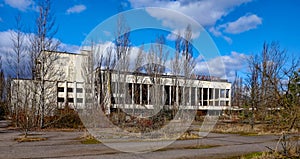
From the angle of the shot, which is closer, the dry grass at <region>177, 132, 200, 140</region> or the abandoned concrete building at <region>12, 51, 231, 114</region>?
the abandoned concrete building at <region>12, 51, 231, 114</region>

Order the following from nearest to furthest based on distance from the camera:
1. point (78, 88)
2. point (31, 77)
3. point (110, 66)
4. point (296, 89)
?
point (296, 89) → point (110, 66) → point (31, 77) → point (78, 88)

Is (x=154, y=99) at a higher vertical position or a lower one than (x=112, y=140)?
higher

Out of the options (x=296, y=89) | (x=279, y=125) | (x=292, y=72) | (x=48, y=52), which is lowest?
(x=279, y=125)

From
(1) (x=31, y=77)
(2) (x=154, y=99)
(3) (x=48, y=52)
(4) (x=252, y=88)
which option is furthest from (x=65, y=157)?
(1) (x=31, y=77)

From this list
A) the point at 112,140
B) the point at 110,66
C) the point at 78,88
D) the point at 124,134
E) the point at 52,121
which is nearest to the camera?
the point at 112,140

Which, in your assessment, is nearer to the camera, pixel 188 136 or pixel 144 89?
pixel 188 136

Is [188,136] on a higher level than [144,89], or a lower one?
lower

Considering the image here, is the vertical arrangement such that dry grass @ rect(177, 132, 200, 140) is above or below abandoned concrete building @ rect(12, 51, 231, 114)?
below

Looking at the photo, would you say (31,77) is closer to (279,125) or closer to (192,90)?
(192,90)

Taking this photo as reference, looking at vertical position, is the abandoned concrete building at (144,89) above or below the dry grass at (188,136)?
above

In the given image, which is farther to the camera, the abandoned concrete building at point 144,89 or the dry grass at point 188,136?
the dry grass at point 188,136

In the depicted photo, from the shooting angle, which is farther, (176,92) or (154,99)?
(176,92)

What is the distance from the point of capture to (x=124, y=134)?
13.6 m

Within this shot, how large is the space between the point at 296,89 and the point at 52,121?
18.8 m
